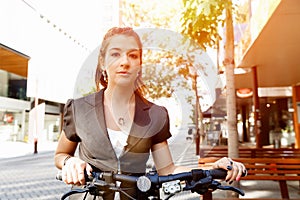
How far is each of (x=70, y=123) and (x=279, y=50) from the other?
5.31m

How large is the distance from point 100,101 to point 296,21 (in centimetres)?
369

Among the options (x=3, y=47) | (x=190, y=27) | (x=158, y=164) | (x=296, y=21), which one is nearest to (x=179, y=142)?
(x=158, y=164)

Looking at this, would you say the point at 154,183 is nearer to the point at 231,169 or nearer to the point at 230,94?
the point at 231,169

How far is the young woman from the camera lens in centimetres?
89

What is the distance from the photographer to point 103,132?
0.89 metres

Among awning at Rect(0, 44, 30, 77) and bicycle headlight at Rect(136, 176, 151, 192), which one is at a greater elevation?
awning at Rect(0, 44, 30, 77)

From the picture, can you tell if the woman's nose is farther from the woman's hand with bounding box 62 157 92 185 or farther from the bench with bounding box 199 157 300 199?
the bench with bounding box 199 157 300 199

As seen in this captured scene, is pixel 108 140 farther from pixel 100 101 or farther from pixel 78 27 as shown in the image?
pixel 78 27

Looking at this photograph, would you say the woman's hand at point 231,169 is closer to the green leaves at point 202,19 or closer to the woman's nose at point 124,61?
the woman's nose at point 124,61

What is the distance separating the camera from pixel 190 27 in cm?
280

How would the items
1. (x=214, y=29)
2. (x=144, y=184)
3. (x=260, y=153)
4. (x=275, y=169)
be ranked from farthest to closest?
(x=260, y=153)
(x=275, y=169)
(x=214, y=29)
(x=144, y=184)

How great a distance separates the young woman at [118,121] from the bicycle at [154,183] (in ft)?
0.29

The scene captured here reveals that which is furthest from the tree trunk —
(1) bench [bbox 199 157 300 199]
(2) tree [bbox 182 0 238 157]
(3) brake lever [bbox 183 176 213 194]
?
(3) brake lever [bbox 183 176 213 194]

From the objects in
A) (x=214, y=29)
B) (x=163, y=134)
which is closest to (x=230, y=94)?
(x=214, y=29)
